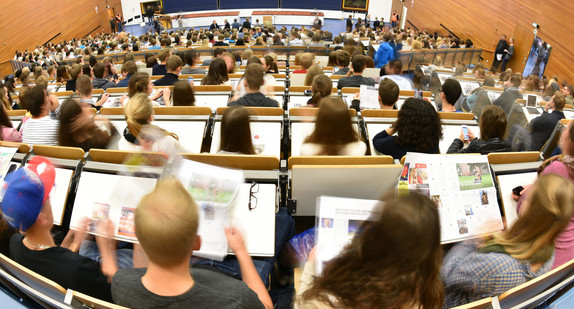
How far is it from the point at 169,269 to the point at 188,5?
20.1 metres

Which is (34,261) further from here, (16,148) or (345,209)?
(345,209)

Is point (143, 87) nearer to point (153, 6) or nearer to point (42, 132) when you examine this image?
point (42, 132)

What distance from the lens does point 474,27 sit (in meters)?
11.1

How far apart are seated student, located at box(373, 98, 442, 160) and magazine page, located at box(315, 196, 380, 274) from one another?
0.84 meters

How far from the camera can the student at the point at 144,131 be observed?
2.44m

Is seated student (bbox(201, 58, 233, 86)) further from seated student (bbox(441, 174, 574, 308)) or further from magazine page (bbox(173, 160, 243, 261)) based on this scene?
seated student (bbox(441, 174, 574, 308))

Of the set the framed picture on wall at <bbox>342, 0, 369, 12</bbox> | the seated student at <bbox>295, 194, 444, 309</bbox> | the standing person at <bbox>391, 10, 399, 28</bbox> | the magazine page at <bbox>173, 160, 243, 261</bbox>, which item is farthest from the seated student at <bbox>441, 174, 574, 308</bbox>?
the framed picture on wall at <bbox>342, 0, 369, 12</bbox>

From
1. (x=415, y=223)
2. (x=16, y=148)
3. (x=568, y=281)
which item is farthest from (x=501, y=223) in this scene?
(x=16, y=148)

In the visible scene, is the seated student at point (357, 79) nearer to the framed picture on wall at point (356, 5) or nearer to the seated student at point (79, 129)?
the seated student at point (79, 129)

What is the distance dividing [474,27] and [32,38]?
1645cm

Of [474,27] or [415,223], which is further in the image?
[474,27]

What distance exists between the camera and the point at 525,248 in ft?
4.71

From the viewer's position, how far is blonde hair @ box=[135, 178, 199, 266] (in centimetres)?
113

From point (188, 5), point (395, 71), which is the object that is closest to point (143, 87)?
point (395, 71)
